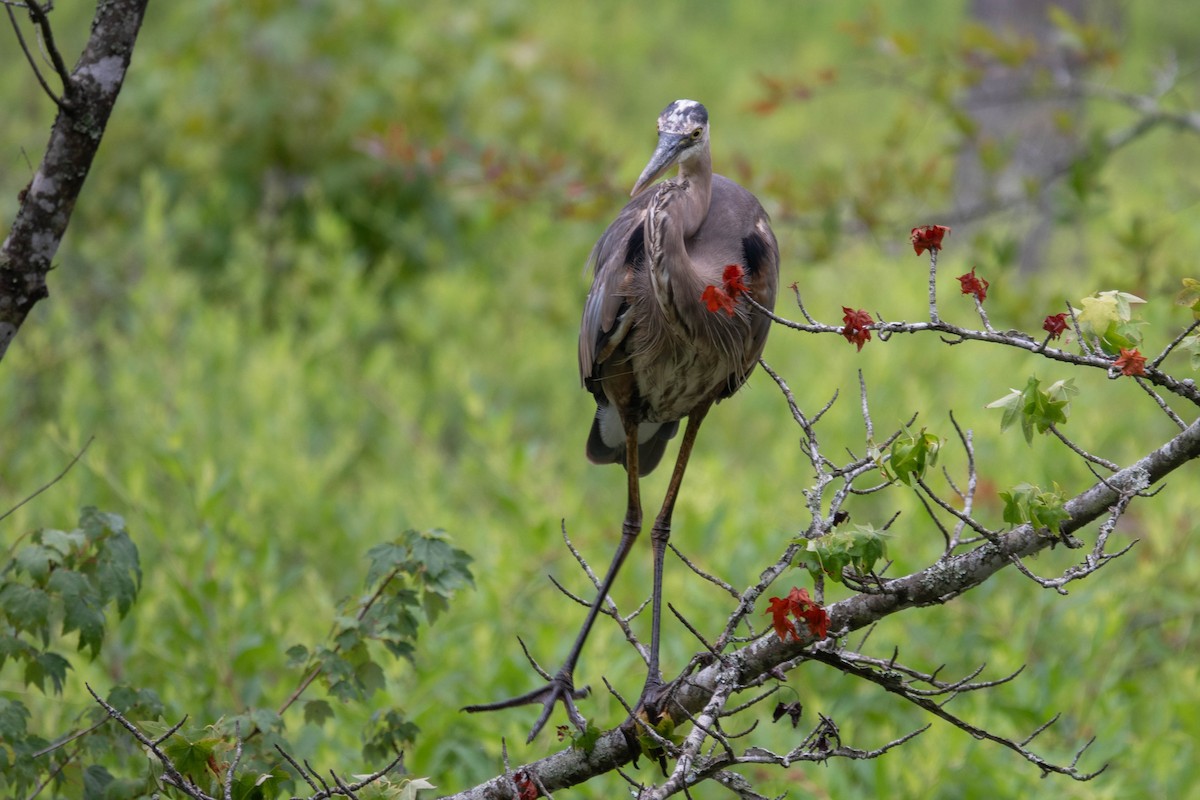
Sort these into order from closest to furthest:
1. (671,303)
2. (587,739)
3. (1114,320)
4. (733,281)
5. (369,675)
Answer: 1. (1114,320)
2. (733,281)
3. (587,739)
4. (369,675)
5. (671,303)

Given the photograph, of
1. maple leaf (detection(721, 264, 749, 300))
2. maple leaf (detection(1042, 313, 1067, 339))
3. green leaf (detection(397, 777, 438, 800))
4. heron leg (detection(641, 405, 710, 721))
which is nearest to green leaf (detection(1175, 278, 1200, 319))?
maple leaf (detection(1042, 313, 1067, 339))

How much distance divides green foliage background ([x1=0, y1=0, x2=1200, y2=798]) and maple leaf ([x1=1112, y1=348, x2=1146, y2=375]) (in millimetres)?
1701

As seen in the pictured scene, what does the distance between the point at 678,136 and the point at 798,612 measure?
1.32 metres

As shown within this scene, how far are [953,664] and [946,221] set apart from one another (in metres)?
1.83

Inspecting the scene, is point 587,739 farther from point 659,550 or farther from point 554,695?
point 659,550

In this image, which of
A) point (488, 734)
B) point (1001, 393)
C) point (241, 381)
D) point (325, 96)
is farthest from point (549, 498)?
point (325, 96)

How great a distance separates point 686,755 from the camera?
200cm

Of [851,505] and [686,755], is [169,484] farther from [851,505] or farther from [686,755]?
[686,755]

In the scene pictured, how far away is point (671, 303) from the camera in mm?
2854

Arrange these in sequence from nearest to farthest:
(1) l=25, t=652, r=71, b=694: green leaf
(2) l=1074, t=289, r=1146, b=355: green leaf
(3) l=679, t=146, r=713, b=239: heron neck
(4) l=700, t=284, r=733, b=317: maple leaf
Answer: (2) l=1074, t=289, r=1146, b=355: green leaf < (4) l=700, t=284, r=733, b=317: maple leaf < (1) l=25, t=652, r=71, b=694: green leaf < (3) l=679, t=146, r=713, b=239: heron neck

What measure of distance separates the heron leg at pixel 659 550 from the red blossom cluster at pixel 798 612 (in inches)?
28.5

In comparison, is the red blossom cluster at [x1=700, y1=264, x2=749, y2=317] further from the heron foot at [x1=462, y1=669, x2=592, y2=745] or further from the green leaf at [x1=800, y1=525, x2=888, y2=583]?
the heron foot at [x1=462, y1=669, x2=592, y2=745]

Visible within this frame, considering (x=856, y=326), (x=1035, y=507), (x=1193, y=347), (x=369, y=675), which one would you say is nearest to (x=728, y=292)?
(x=856, y=326)

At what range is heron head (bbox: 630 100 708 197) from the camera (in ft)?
9.37
